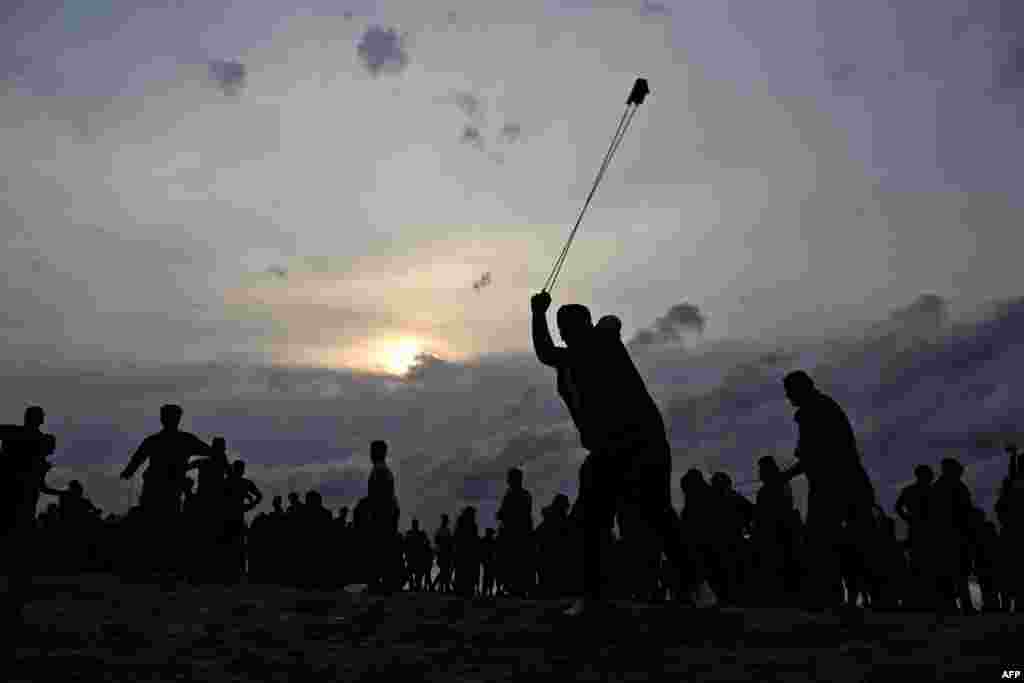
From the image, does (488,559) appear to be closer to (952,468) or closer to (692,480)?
(692,480)

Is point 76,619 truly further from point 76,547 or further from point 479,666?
point 76,547

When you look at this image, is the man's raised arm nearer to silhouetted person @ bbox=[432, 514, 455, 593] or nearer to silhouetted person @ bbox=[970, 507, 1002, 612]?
silhouetted person @ bbox=[970, 507, 1002, 612]

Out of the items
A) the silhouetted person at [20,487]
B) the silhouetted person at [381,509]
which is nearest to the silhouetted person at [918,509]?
the silhouetted person at [381,509]

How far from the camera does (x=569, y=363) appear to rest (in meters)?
6.20

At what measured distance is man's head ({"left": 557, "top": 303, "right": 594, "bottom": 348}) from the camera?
6.26 meters

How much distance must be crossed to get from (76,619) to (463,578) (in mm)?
13583

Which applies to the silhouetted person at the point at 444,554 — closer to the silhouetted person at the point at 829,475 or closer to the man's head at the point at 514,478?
the man's head at the point at 514,478

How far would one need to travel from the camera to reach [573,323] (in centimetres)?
631

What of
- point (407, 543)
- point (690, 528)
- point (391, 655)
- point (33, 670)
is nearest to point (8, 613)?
point (33, 670)

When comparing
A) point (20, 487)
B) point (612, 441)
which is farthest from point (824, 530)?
point (20, 487)

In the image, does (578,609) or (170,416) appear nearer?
(578,609)

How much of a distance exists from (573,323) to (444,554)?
56.4 ft

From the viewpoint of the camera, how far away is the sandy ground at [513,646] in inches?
161

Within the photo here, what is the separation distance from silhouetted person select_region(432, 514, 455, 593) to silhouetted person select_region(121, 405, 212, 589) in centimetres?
1064
